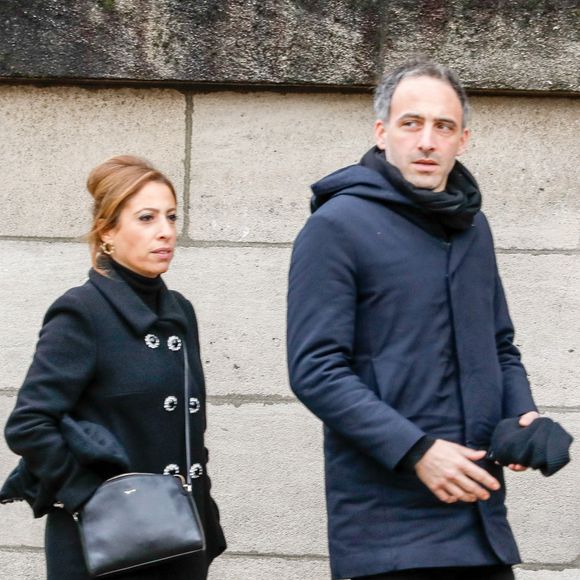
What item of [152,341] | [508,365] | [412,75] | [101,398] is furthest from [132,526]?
[412,75]

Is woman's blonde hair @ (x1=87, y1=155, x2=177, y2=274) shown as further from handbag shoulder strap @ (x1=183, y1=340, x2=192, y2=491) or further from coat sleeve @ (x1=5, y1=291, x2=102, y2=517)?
handbag shoulder strap @ (x1=183, y1=340, x2=192, y2=491)

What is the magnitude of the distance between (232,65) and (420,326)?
1714 millimetres

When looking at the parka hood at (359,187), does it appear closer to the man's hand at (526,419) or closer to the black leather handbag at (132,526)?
the man's hand at (526,419)

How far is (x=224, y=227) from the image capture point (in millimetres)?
4410

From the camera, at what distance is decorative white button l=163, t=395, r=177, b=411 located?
312 cm

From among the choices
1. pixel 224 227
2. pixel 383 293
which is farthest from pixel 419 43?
pixel 383 293

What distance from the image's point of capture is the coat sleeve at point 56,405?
295 centimetres

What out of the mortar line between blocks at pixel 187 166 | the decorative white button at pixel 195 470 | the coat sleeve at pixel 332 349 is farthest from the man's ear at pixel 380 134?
the mortar line between blocks at pixel 187 166

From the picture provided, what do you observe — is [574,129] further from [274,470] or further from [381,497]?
[381,497]

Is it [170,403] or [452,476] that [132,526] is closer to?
[170,403]

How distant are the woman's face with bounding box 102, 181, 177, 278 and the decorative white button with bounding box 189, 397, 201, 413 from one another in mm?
325

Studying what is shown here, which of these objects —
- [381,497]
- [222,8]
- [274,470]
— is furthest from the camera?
[274,470]

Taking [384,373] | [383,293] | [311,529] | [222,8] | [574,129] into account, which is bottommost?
[311,529]

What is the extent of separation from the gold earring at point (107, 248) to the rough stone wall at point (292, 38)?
1199 mm
